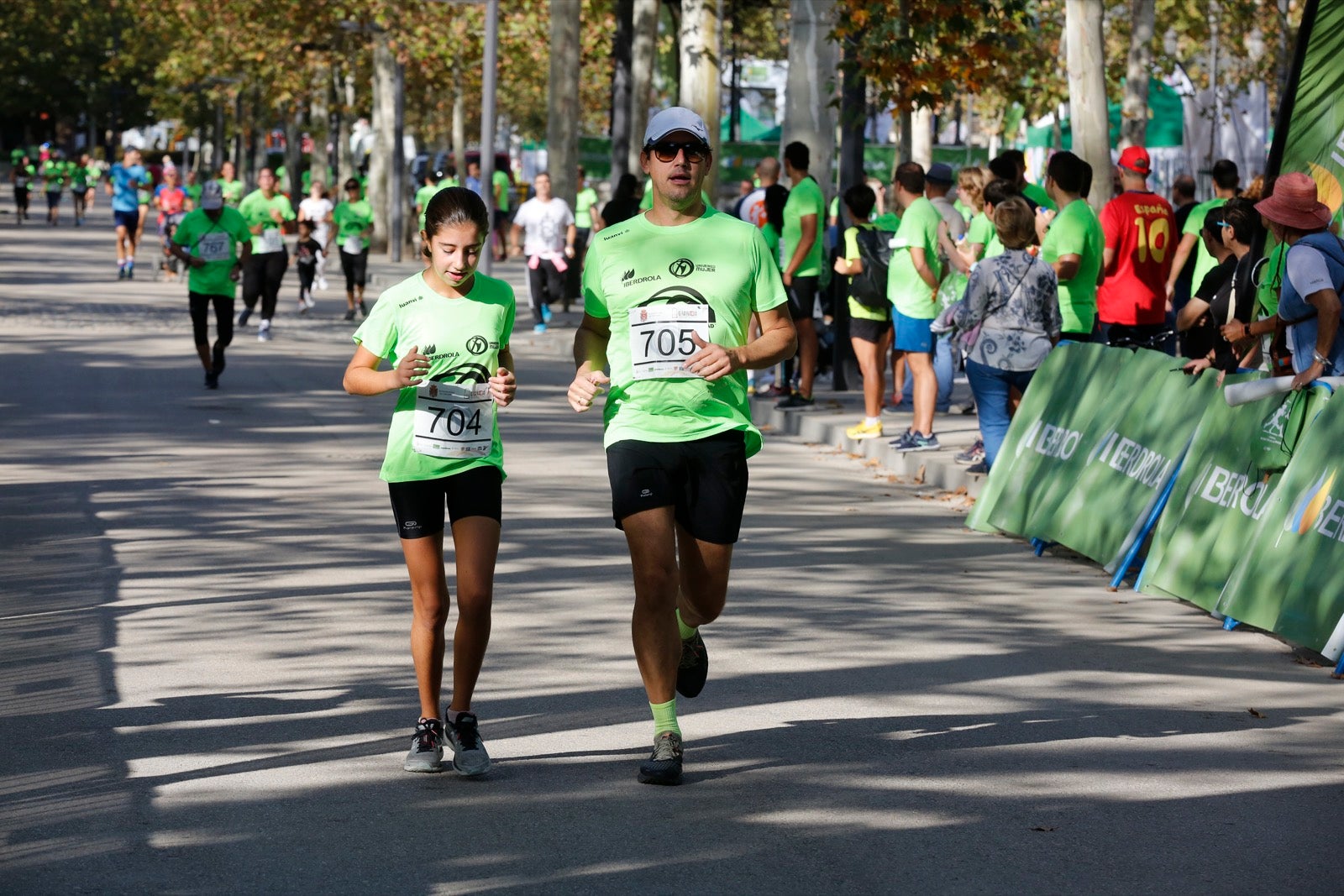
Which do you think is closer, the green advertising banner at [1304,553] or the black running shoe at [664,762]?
the black running shoe at [664,762]

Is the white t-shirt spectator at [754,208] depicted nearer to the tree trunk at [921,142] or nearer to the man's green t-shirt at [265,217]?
the man's green t-shirt at [265,217]

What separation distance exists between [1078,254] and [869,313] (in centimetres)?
269

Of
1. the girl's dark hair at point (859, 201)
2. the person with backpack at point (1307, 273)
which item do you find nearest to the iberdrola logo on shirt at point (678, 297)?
the person with backpack at point (1307, 273)

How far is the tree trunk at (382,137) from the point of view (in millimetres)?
45375

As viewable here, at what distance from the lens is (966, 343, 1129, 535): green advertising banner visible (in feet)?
35.4

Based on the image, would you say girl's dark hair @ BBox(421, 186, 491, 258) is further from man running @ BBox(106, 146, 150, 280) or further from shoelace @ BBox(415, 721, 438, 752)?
man running @ BBox(106, 146, 150, 280)

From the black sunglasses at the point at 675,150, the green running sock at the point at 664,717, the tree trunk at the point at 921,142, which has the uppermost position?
the tree trunk at the point at 921,142

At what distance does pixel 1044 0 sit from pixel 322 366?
1076 inches

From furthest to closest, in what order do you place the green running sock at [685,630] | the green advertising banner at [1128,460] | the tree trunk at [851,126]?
the tree trunk at [851,126] < the green advertising banner at [1128,460] < the green running sock at [685,630]

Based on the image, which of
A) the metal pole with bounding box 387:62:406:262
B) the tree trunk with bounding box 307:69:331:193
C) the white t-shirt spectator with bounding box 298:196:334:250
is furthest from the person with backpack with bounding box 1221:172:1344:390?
the tree trunk with bounding box 307:69:331:193

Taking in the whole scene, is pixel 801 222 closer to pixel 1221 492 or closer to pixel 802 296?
pixel 802 296

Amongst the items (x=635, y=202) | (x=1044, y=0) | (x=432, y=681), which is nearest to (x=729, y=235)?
(x=432, y=681)

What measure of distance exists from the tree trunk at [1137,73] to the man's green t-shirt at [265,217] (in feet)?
37.4

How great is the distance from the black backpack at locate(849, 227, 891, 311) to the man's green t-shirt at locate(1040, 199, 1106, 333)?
224 cm
